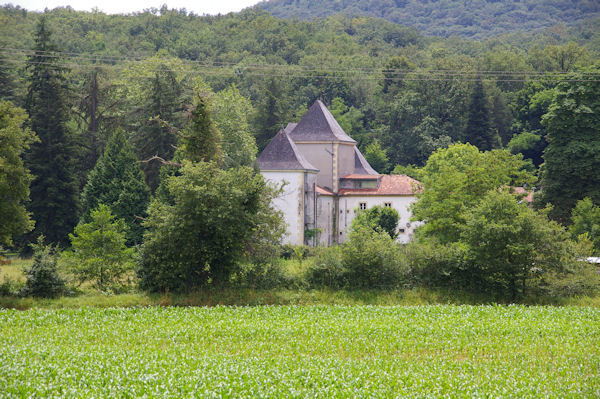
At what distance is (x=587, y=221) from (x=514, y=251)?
53.6 ft

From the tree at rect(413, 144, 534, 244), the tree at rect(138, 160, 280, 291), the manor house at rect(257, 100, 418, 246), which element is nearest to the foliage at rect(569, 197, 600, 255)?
the tree at rect(413, 144, 534, 244)

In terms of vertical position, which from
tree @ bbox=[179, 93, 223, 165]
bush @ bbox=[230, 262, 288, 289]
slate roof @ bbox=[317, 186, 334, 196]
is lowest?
bush @ bbox=[230, 262, 288, 289]

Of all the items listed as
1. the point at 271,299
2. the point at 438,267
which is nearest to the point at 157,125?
the point at 271,299

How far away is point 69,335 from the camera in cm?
2183

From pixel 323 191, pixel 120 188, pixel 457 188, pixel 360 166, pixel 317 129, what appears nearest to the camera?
pixel 457 188

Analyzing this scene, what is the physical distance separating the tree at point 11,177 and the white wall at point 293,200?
28.2 metres

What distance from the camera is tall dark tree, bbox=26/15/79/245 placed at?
54938 mm

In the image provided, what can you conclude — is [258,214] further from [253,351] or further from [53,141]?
[53,141]

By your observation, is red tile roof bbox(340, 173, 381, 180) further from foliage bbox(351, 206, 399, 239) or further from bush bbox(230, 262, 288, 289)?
bush bbox(230, 262, 288, 289)

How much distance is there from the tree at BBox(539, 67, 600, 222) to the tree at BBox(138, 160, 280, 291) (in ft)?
90.7

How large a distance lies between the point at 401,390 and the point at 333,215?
5289 cm

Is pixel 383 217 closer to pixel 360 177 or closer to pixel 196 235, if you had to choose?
pixel 360 177

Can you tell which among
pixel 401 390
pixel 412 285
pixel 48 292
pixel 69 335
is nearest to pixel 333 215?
pixel 412 285

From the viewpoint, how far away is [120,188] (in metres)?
57.2
